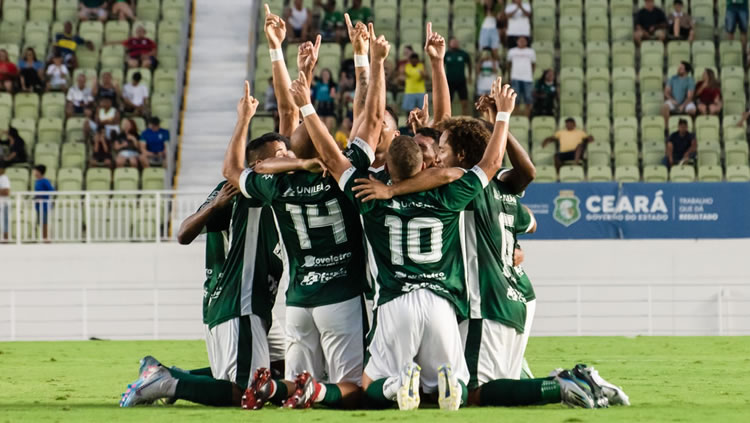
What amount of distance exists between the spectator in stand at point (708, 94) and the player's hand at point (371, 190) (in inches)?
596

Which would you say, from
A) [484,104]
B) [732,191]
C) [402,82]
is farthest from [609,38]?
[484,104]

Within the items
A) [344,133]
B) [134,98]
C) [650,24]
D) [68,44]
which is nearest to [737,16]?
[650,24]

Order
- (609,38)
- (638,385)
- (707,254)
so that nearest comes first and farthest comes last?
(638,385), (707,254), (609,38)

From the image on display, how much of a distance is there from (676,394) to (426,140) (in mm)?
2549

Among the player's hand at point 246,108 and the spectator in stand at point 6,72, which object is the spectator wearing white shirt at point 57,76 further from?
the player's hand at point 246,108

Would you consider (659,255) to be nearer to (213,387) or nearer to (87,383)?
(87,383)

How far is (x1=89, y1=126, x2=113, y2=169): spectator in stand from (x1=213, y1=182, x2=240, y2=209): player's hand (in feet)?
45.2

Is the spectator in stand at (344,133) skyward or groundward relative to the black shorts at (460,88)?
groundward

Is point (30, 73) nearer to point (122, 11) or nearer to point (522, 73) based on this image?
point (122, 11)

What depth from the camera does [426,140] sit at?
7.65m

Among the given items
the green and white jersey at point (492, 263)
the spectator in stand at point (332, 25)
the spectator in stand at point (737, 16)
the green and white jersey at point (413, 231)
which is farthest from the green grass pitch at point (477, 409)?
the spectator in stand at point (332, 25)

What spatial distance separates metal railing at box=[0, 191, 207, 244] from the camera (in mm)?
18250

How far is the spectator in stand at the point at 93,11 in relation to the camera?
24.5 m

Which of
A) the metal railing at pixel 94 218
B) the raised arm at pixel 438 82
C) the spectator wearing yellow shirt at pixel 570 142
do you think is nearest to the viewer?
the raised arm at pixel 438 82
